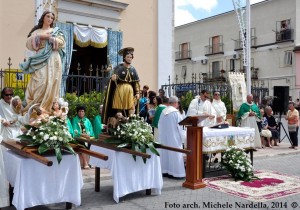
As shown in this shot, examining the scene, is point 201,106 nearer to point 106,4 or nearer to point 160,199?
point 160,199

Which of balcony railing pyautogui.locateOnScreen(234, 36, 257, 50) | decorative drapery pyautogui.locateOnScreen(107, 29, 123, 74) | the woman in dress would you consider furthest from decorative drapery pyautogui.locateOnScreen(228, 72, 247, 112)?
balcony railing pyautogui.locateOnScreen(234, 36, 257, 50)

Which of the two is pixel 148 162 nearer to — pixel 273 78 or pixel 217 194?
pixel 217 194

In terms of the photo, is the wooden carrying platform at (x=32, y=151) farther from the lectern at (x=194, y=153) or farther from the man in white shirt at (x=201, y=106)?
the man in white shirt at (x=201, y=106)

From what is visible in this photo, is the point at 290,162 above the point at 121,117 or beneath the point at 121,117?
beneath

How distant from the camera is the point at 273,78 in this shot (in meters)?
32.2

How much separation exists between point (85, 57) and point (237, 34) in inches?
853

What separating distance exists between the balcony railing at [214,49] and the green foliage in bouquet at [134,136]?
31390 millimetres

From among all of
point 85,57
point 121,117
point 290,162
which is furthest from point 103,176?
point 85,57

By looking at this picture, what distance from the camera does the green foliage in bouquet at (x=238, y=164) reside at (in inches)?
286

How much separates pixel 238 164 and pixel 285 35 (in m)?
26.7

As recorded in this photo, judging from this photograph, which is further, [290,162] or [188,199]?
[290,162]

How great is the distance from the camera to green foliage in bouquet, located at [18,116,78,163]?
16.8ft

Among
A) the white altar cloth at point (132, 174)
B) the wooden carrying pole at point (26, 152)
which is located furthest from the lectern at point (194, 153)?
the wooden carrying pole at point (26, 152)

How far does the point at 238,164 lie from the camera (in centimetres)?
726
